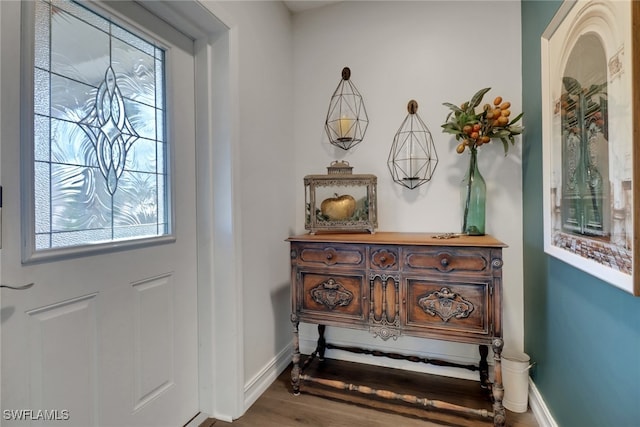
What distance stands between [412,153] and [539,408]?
1.62 m

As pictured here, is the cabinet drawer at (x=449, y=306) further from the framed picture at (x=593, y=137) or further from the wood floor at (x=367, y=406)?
the wood floor at (x=367, y=406)

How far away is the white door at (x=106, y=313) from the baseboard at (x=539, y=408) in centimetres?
183

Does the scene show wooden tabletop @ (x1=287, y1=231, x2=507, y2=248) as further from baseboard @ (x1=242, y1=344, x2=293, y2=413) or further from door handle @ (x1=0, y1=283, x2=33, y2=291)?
door handle @ (x1=0, y1=283, x2=33, y2=291)

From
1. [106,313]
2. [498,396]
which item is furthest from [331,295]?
[106,313]

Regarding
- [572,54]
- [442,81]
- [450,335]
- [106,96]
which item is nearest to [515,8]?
[442,81]

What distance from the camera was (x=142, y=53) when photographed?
1454 mm

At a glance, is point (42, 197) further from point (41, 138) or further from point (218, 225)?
point (218, 225)

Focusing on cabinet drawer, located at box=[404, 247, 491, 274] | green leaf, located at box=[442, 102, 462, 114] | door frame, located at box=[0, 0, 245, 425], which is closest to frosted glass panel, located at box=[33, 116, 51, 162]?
door frame, located at box=[0, 0, 245, 425]

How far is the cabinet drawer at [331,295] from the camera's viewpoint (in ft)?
5.79

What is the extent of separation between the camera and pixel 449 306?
5.25 feet

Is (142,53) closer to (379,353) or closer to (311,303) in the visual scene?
(311,303)

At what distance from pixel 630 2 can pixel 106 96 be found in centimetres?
178

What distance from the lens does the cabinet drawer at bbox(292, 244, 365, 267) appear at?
1.76 metres

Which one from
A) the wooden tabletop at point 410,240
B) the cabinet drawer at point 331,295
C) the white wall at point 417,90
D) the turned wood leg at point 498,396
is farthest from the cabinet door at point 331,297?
the turned wood leg at point 498,396
